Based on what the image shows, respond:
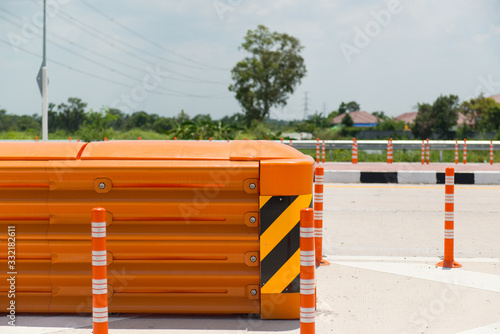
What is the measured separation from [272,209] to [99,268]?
156 centimetres

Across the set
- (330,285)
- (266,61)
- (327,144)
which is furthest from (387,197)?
(266,61)

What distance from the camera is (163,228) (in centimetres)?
512

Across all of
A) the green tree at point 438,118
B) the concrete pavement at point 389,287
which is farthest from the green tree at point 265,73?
the concrete pavement at point 389,287

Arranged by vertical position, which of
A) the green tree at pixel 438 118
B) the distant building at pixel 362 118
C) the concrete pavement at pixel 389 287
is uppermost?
the distant building at pixel 362 118

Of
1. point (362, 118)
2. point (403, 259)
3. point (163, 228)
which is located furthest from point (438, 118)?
point (362, 118)

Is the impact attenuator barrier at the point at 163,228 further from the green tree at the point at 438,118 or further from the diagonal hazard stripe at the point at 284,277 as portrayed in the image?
the green tree at the point at 438,118

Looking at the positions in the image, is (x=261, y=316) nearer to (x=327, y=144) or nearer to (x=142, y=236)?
(x=142, y=236)

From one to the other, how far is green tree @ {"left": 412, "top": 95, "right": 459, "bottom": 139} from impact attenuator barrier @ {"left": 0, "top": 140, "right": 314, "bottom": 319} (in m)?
63.0

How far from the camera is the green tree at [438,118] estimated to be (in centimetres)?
6581

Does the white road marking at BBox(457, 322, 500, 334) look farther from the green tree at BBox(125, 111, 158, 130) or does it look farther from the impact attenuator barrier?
the green tree at BBox(125, 111, 158, 130)

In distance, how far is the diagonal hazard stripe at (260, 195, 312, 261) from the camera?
5.05 m

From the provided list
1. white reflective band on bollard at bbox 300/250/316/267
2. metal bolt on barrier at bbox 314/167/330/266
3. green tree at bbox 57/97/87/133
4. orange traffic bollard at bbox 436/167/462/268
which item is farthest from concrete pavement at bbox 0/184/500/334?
green tree at bbox 57/97/87/133

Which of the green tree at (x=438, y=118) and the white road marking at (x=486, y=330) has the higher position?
the green tree at (x=438, y=118)

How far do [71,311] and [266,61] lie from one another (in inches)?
2405
